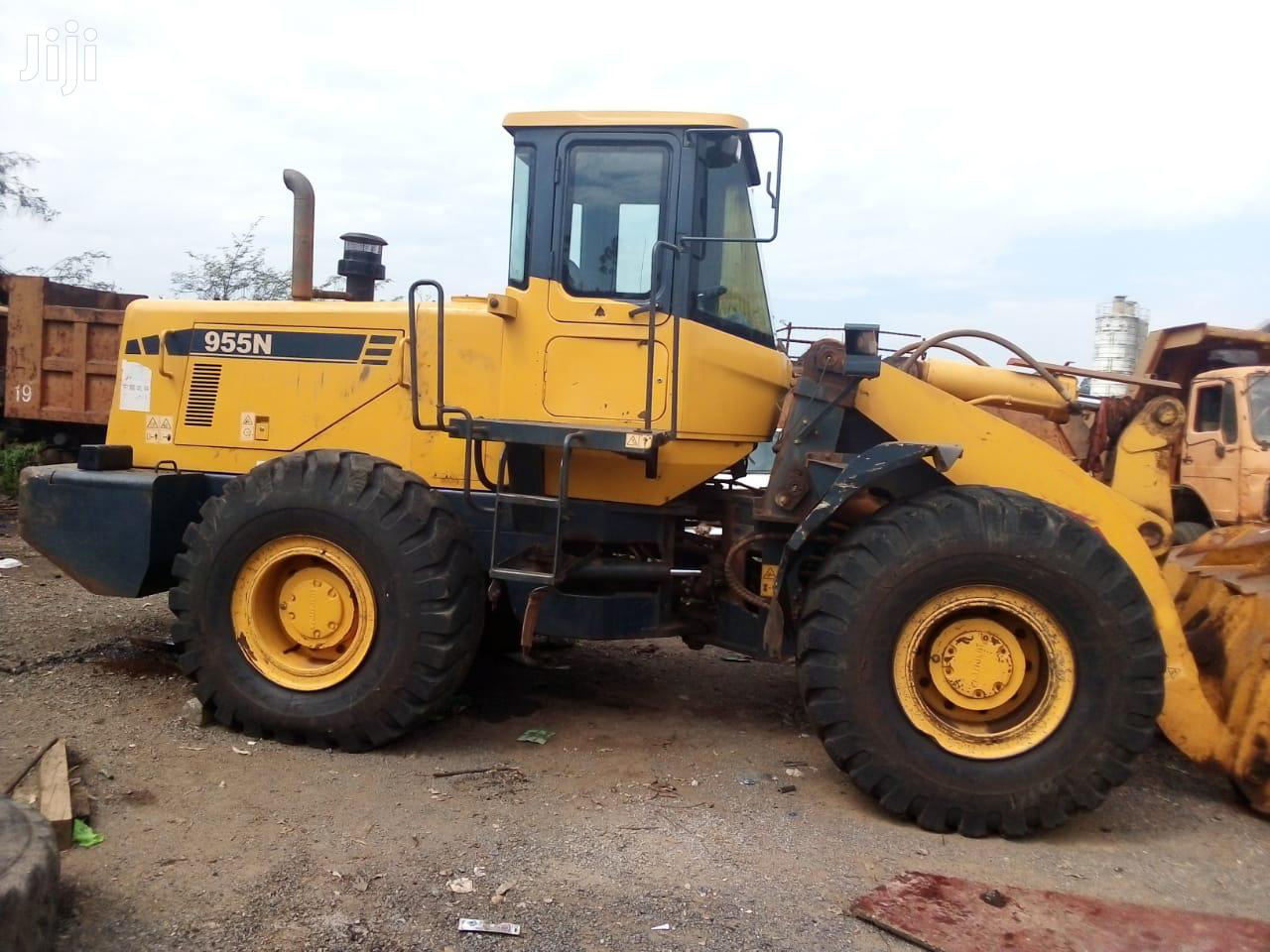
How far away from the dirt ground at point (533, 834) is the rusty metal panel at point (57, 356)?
17.7 feet

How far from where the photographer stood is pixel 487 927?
315 cm

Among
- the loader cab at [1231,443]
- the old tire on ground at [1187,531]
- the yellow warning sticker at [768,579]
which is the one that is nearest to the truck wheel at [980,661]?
the yellow warning sticker at [768,579]

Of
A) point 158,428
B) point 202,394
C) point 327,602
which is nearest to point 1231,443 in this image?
point 327,602

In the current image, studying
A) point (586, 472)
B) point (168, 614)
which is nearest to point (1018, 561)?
point (586, 472)

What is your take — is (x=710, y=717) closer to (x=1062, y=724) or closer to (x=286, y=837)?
(x=1062, y=724)

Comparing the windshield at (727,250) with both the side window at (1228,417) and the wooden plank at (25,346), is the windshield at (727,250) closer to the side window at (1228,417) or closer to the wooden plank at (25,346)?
the side window at (1228,417)

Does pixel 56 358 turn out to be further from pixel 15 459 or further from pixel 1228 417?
pixel 1228 417

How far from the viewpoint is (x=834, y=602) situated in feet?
13.6

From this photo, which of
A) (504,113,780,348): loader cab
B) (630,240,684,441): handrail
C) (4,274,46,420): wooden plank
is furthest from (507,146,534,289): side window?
(4,274,46,420): wooden plank

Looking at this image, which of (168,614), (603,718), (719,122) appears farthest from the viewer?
(168,614)

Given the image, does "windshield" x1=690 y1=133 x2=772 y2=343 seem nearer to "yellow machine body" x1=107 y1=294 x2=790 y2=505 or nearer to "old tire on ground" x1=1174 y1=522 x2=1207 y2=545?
"yellow machine body" x1=107 y1=294 x2=790 y2=505

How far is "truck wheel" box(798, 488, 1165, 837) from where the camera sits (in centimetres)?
395

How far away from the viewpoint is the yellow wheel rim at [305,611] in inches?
185

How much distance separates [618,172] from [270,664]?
2.79 m
